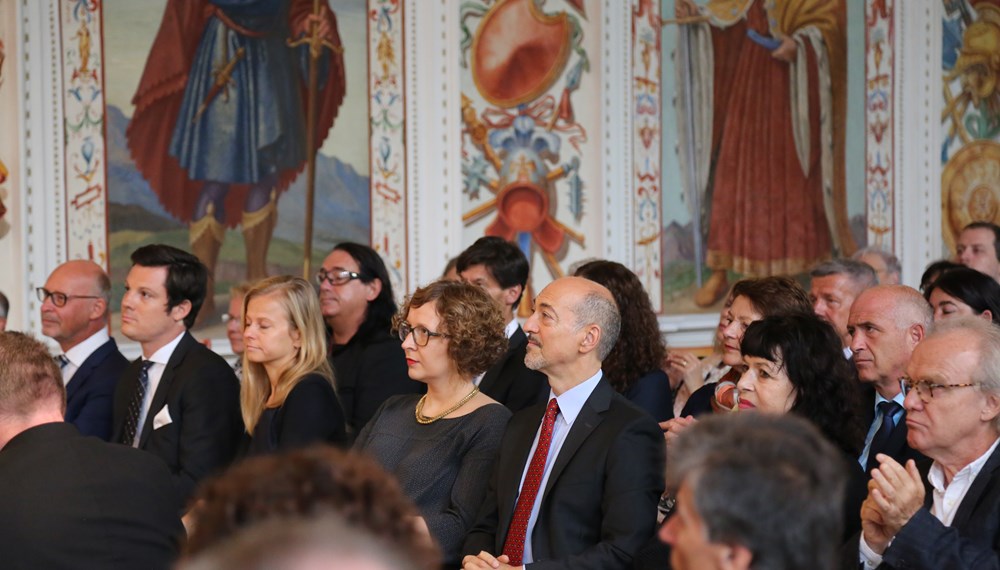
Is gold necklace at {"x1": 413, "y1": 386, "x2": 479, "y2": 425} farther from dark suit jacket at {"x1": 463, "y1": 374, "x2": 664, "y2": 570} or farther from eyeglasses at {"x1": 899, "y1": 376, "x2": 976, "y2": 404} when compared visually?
eyeglasses at {"x1": 899, "y1": 376, "x2": 976, "y2": 404}

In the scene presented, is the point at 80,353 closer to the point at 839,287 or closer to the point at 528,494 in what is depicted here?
the point at 528,494

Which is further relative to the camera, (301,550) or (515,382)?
(515,382)

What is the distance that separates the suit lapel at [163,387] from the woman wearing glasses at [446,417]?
45.4 inches

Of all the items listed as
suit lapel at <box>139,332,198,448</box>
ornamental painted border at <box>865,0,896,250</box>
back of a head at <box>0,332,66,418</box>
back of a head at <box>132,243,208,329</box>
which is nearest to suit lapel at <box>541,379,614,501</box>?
back of a head at <box>0,332,66,418</box>

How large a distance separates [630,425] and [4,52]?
232 inches

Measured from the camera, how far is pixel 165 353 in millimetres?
5883

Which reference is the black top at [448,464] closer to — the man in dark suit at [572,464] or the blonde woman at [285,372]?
the man in dark suit at [572,464]

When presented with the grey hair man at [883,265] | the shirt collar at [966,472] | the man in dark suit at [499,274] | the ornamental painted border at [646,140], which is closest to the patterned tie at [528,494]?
the shirt collar at [966,472]

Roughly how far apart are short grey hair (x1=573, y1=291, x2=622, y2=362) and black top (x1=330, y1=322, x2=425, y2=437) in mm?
1921

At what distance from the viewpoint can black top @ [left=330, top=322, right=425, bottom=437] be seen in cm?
615

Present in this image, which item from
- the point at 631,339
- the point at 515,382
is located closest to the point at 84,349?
the point at 515,382

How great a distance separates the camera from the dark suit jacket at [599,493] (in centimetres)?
398

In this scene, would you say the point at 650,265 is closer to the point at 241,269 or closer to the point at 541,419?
the point at 241,269

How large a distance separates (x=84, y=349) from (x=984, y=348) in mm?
4746
